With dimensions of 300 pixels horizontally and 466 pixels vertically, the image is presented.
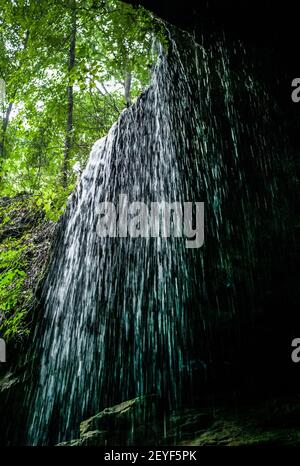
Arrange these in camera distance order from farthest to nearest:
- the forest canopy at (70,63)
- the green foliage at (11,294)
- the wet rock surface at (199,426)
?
1. the green foliage at (11,294)
2. the forest canopy at (70,63)
3. the wet rock surface at (199,426)

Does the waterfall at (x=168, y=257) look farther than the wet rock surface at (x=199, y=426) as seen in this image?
Yes

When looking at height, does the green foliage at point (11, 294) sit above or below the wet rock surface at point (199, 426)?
above

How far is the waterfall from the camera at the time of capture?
16.5 ft

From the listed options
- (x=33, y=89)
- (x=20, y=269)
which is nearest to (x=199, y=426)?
(x=20, y=269)

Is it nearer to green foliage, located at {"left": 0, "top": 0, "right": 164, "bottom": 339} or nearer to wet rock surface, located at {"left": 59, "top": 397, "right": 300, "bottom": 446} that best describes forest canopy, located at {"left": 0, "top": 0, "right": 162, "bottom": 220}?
green foliage, located at {"left": 0, "top": 0, "right": 164, "bottom": 339}

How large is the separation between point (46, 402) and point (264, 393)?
11.4 ft

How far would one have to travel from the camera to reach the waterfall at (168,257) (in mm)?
5039

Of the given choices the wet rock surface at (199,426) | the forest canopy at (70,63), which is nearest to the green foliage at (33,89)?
the forest canopy at (70,63)

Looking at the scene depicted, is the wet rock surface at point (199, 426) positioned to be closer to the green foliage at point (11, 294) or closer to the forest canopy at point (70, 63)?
the green foliage at point (11, 294)

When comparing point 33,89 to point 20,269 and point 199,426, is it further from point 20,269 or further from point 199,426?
point 199,426

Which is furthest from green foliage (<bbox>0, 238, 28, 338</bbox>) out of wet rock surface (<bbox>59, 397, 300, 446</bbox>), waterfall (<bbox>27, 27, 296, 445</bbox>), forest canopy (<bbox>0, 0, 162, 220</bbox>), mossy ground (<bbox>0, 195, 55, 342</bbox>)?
wet rock surface (<bbox>59, 397, 300, 446</bbox>)

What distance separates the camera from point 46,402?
5.48 meters
